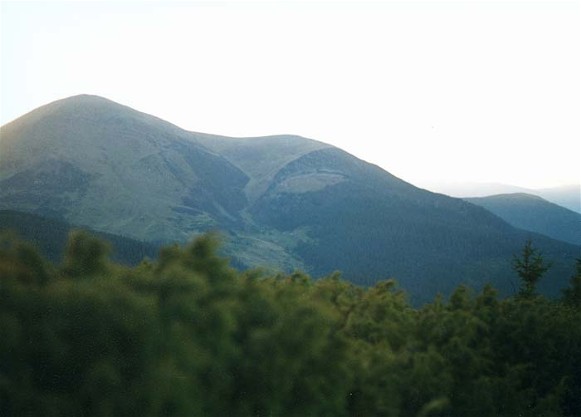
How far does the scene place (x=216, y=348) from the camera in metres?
13.5

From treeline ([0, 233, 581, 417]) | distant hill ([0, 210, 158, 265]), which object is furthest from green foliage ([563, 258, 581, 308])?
distant hill ([0, 210, 158, 265])

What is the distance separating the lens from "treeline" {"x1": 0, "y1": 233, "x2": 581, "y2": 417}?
10547 mm

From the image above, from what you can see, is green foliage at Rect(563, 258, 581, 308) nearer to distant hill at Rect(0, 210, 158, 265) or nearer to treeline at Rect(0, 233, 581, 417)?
treeline at Rect(0, 233, 581, 417)

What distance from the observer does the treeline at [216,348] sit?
10547 millimetres

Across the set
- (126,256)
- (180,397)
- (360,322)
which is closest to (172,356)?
(180,397)

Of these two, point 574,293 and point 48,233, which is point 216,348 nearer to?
point 574,293

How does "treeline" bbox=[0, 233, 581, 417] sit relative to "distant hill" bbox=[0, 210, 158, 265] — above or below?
above

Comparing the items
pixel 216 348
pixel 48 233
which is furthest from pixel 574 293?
pixel 48 233

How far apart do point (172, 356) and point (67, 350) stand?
6.79 ft

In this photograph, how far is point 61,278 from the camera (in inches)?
490

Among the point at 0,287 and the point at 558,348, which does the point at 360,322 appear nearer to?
the point at 558,348

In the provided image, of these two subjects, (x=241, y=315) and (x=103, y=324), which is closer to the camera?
(x=103, y=324)

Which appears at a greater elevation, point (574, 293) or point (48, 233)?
point (574, 293)

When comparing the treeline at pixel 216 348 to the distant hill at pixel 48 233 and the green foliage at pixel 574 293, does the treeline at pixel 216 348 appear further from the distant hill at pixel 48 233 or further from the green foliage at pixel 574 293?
the distant hill at pixel 48 233
